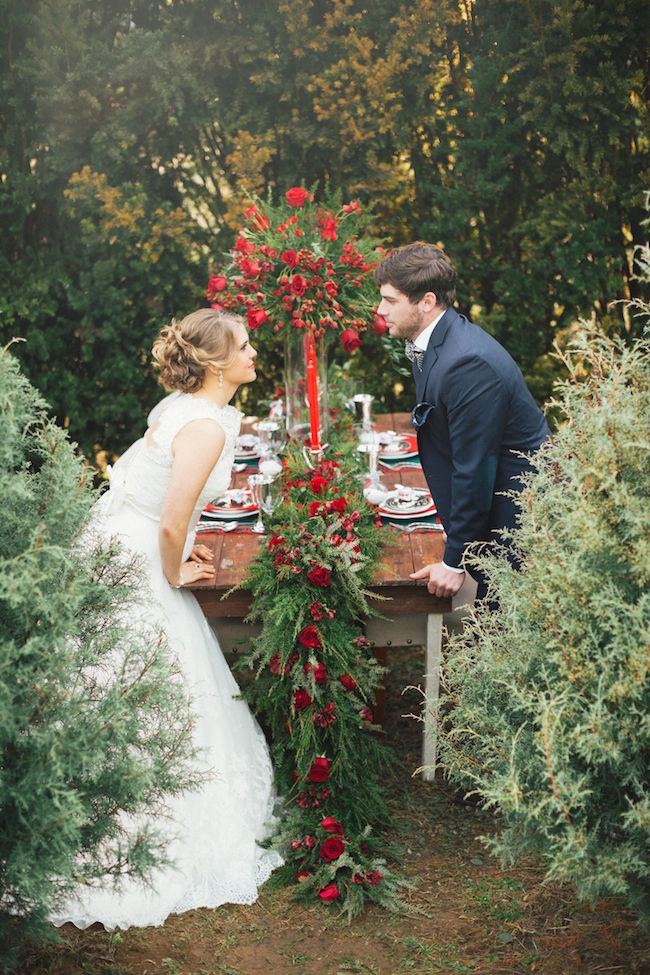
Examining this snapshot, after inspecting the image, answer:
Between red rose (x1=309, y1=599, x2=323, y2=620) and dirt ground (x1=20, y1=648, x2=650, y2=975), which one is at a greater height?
red rose (x1=309, y1=599, x2=323, y2=620)

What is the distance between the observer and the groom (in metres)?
3.62

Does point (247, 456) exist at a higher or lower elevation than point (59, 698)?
lower

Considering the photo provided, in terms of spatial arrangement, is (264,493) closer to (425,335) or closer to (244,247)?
(425,335)

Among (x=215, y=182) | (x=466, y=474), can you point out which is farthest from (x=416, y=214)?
(x=466, y=474)

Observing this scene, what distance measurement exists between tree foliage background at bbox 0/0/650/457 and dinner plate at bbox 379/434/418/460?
55.3 inches

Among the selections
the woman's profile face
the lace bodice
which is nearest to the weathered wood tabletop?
the lace bodice

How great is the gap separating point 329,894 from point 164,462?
162 cm

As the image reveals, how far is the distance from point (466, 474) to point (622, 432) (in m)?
1.31

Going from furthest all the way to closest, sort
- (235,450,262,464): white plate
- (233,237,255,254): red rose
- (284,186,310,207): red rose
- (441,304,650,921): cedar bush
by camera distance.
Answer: (235,450,262,464): white plate
(284,186,310,207): red rose
(233,237,255,254): red rose
(441,304,650,921): cedar bush

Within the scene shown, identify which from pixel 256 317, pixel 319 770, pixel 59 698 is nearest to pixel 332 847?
pixel 319 770

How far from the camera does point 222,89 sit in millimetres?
5949

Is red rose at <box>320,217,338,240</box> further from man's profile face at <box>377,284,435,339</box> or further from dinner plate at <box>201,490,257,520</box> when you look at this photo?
dinner plate at <box>201,490,257,520</box>

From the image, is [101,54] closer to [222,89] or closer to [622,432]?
[222,89]

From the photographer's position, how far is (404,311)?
384 cm
